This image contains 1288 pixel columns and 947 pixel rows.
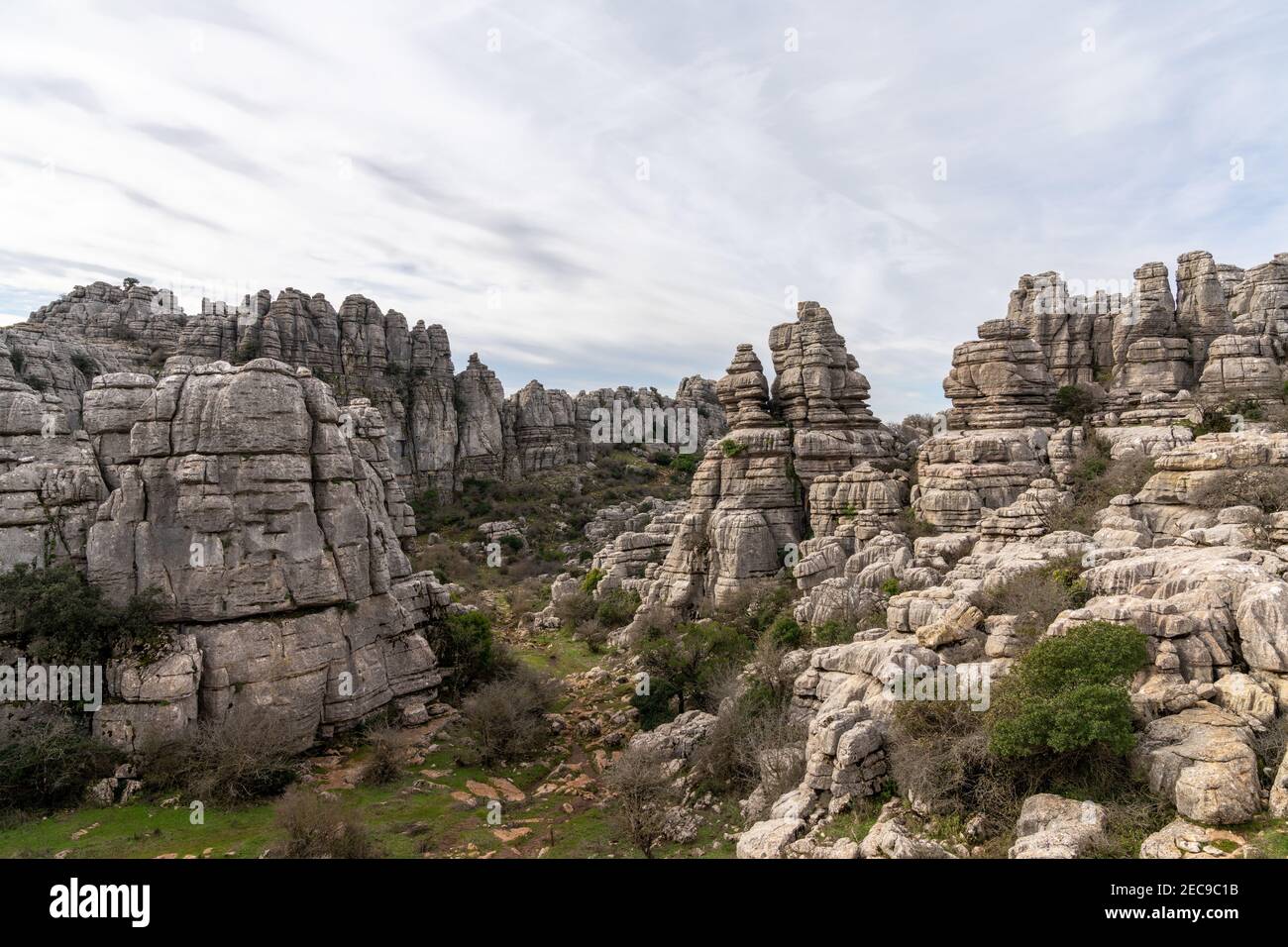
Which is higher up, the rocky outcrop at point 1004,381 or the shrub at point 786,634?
the rocky outcrop at point 1004,381

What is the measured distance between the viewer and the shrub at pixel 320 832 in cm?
1316

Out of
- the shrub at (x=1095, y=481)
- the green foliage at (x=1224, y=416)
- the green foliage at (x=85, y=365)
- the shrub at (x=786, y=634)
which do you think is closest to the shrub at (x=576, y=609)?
the shrub at (x=786, y=634)

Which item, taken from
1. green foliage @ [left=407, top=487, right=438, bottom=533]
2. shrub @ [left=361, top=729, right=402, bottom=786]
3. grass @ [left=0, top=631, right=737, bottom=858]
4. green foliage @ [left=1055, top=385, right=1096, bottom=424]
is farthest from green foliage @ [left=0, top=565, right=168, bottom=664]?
green foliage @ [left=407, top=487, right=438, bottom=533]

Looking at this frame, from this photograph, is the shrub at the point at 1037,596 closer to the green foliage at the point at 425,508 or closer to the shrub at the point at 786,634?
the shrub at the point at 786,634

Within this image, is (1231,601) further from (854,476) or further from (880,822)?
(854,476)

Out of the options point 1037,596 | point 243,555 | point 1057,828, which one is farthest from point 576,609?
point 1057,828

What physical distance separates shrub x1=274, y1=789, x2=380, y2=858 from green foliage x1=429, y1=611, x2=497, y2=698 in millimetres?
9809

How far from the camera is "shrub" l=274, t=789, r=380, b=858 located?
1316cm

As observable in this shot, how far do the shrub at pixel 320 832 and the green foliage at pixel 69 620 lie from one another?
23.1 ft

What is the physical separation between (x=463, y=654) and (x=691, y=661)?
8.11 meters

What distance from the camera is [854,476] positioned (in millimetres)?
29656

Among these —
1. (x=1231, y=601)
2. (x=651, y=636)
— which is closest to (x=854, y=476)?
(x=651, y=636)

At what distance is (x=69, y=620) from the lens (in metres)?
17.4

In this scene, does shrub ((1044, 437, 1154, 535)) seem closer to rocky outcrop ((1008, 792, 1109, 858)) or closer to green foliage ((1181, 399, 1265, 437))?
green foliage ((1181, 399, 1265, 437))
